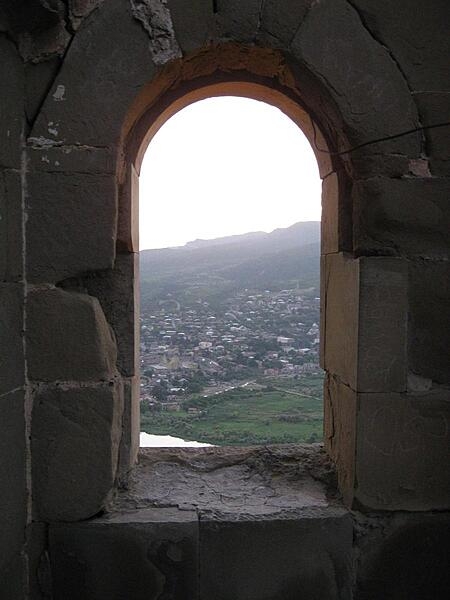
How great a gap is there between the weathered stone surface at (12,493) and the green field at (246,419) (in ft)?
4.01

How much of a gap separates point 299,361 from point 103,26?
258 centimetres

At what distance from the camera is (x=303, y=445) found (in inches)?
151

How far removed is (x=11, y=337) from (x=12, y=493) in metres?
0.70

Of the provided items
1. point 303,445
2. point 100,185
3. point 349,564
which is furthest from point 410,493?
point 100,185

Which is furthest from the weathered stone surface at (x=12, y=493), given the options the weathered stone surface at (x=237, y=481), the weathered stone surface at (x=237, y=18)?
the weathered stone surface at (x=237, y=18)

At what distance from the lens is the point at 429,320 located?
120 inches

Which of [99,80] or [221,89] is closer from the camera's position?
[99,80]

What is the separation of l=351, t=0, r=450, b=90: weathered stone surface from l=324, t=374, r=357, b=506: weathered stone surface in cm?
156

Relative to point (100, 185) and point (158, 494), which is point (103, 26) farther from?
point (158, 494)

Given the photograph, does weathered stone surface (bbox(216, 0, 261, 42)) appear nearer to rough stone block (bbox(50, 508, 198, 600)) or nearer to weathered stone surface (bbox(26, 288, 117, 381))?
weathered stone surface (bbox(26, 288, 117, 381))

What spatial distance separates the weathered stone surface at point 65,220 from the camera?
295 centimetres

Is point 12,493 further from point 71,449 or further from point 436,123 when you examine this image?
point 436,123

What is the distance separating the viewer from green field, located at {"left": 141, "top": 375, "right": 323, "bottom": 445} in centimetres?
406

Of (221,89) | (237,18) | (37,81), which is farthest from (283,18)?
(37,81)
